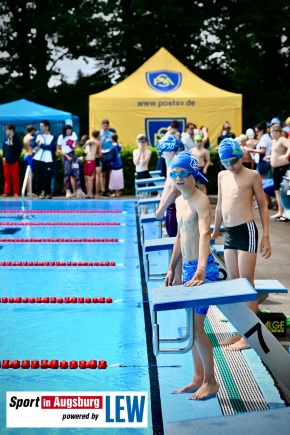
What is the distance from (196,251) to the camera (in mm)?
5898

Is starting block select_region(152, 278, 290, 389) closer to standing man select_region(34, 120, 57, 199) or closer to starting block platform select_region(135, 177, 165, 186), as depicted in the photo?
starting block platform select_region(135, 177, 165, 186)

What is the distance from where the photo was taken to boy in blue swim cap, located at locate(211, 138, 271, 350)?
6945 millimetres

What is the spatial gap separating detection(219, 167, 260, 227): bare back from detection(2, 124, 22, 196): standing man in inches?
556

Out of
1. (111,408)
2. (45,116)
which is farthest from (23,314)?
(45,116)

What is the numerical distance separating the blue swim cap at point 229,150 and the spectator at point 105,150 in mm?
13844

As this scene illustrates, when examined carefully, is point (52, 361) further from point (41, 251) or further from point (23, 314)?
point (41, 251)

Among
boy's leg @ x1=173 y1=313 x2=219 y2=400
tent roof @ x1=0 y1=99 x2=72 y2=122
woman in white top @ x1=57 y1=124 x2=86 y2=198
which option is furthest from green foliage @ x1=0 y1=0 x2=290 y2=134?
boy's leg @ x1=173 y1=313 x2=219 y2=400

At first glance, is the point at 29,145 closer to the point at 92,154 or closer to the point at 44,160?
the point at 44,160

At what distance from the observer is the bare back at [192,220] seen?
→ 5801mm

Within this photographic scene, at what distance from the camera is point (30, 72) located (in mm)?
41812

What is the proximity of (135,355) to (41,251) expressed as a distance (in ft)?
20.3

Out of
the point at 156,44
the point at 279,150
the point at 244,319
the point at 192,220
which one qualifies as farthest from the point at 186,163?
the point at 156,44

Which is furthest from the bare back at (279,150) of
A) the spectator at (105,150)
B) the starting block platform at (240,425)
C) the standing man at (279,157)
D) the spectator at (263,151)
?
the starting block platform at (240,425)
